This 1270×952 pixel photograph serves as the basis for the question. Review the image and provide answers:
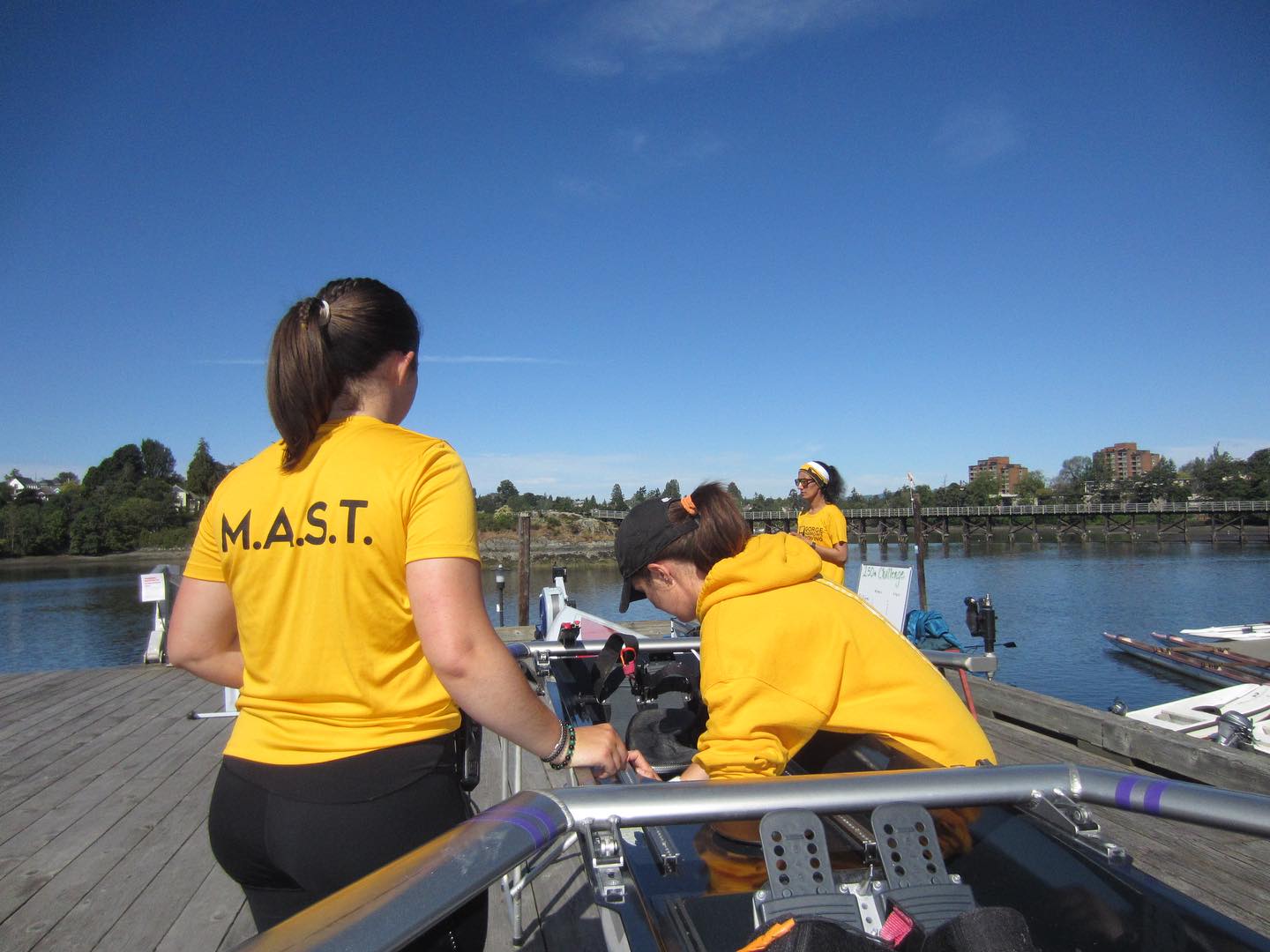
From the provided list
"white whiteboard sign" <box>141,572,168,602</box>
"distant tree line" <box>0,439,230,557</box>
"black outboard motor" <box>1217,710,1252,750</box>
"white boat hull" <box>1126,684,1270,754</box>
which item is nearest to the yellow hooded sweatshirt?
"black outboard motor" <box>1217,710,1252,750</box>

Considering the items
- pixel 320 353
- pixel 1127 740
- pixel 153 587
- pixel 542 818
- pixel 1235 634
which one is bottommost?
pixel 1235 634

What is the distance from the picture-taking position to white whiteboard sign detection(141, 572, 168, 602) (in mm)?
8139

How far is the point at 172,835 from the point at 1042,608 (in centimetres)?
2224

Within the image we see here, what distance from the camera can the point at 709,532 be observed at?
1.83m

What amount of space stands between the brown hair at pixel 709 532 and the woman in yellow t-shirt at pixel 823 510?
441cm

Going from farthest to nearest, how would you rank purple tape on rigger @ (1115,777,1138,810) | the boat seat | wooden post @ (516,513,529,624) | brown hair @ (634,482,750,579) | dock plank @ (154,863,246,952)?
wooden post @ (516,513,529,624)
dock plank @ (154,863,246,952)
the boat seat
brown hair @ (634,482,750,579)
purple tape on rigger @ (1115,777,1138,810)

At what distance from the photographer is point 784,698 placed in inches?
57.9

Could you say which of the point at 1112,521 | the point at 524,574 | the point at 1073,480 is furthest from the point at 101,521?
the point at 1073,480

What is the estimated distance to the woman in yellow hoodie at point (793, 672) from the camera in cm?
145

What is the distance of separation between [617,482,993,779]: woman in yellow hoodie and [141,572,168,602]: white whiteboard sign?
8260 millimetres

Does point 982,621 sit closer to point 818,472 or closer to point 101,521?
point 818,472

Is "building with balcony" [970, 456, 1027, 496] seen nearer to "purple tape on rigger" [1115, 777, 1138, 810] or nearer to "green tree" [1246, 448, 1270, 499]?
"green tree" [1246, 448, 1270, 499]

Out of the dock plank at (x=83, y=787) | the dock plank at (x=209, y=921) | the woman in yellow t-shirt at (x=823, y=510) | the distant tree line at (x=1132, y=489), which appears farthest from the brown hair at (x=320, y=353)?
the distant tree line at (x=1132, y=489)

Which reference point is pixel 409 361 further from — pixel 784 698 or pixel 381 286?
pixel 784 698
